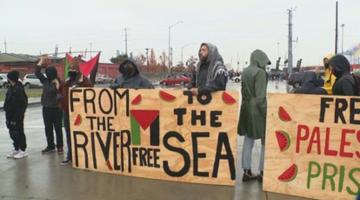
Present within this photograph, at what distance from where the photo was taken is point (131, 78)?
7.52 meters

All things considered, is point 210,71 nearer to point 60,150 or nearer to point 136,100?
point 136,100

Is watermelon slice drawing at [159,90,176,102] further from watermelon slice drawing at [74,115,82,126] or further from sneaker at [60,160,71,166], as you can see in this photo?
sneaker at [60,160,71,166]

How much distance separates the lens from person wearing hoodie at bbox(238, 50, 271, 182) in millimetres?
6773

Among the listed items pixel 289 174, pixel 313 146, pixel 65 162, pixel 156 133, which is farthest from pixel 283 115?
pixel 65 162

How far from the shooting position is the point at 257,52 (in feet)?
22.7

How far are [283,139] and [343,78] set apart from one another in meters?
1.02

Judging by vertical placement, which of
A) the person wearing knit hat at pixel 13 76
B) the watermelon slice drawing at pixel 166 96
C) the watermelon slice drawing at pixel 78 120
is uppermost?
the person wearing knit hat at pixel 13 76

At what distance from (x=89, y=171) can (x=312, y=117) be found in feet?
10.8

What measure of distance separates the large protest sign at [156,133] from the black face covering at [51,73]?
4.65 feet

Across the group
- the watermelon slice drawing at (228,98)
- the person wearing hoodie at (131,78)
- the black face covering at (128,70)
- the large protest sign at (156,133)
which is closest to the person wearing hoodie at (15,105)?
the large protest sign at (156,133)

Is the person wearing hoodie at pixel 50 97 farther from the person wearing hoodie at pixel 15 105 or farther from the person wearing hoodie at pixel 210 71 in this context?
the person wearing hoodie at pixel 210 71

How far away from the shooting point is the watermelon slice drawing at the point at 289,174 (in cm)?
624

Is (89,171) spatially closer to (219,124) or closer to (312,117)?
(219,124)

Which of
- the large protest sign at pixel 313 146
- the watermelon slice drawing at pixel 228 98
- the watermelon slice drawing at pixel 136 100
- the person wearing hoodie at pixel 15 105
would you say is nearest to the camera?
the large protest sign at pixel 313 146
